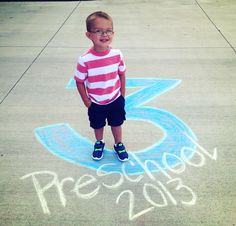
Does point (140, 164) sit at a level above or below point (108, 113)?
below

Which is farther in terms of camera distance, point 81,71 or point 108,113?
point 108,113

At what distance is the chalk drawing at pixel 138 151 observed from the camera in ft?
9.16

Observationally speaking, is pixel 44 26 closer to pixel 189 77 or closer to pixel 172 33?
pixel 172 33

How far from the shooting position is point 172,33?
5.64 m

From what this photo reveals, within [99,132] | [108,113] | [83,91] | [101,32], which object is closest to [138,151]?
[99,132]

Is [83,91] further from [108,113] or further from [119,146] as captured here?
[119,146]

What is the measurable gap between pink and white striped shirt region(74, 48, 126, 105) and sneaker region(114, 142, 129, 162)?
0.53 metres

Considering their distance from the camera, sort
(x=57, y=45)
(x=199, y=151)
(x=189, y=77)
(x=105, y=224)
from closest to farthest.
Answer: (x=105, y=224) → (x=199, y=151) → (x=189, y=77) → (x=57, y=45)

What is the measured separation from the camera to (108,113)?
8.62 feet

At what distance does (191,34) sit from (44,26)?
9.91 feet

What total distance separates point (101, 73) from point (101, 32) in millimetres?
331

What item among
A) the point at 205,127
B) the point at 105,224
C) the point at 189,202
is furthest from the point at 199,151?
the point at 105,224

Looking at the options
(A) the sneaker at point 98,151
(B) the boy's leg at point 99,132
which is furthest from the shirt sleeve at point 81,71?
(A) the sneaker at point 98,151

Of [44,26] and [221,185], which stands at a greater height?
[44,26]
